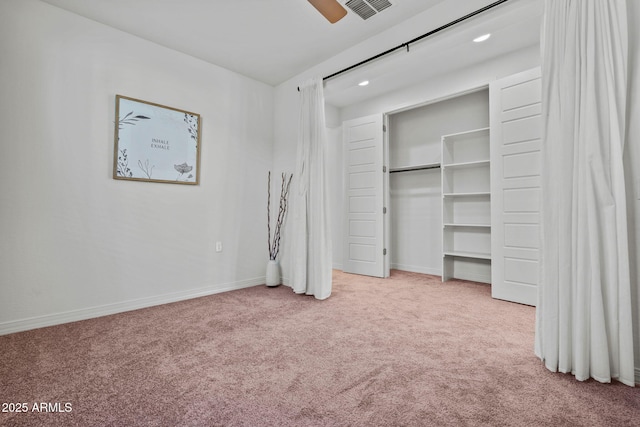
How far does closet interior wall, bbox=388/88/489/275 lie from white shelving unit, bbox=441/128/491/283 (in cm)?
20

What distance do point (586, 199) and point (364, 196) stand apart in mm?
2943

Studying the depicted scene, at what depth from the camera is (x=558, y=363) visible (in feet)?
5.55

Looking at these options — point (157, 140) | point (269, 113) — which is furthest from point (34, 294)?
point (269, 113)

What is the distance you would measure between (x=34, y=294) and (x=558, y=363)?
149 inches

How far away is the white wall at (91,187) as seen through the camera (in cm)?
233

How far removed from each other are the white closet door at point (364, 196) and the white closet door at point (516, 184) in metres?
1.47

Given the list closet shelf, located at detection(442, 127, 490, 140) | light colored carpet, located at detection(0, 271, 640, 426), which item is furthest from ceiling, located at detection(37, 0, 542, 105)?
light colored carpet, located at detection(0, 271, 640, 426)

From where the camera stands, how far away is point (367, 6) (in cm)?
248

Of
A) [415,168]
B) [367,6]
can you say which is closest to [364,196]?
[415,168]

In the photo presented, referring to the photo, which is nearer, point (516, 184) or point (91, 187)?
point (91, 187)

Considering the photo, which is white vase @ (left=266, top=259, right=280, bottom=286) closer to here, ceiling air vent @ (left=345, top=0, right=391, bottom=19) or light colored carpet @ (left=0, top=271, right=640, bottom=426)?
light colored carpet @ (left=0, top=271, right=640, bottom=426)

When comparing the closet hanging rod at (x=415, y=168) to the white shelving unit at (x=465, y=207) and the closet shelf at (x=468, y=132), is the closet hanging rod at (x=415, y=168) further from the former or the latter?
the closet shelf at (x=468, y=132)

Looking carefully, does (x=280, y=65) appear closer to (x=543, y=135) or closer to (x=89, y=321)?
(x=543, y=135)

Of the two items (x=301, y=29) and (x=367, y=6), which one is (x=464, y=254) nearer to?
(x=367, y=6)
